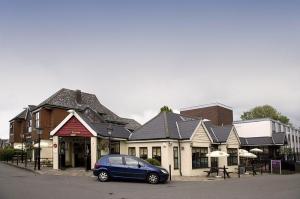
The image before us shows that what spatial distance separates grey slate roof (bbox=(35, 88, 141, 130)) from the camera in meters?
42.0

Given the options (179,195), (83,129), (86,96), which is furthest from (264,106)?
(179,195)

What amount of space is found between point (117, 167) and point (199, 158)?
37.9ft

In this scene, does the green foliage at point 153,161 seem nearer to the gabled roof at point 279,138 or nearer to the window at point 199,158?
the window at point 199,158

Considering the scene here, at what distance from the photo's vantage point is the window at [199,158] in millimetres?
30594

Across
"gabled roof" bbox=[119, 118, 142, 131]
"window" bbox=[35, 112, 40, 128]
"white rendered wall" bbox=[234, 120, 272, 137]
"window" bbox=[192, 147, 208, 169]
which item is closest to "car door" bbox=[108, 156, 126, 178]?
"window" bbox=[192, 147, 208, 169]

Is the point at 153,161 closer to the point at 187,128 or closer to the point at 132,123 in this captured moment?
the point at 187,128

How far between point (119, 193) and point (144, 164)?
5.48 meters

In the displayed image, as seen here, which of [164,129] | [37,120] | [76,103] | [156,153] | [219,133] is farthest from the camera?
[76,103]

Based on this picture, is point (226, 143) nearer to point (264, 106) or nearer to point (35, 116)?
point (35, 116)

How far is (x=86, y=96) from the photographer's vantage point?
154 ft

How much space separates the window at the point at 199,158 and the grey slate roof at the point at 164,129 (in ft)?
5.59

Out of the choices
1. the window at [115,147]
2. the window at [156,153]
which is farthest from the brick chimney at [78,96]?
the window at [156,153]

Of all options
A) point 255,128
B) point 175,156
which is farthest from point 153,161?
point 255,128

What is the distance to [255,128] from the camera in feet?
173
